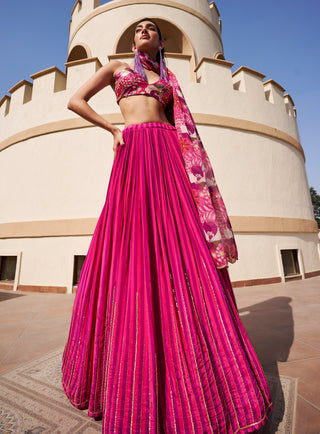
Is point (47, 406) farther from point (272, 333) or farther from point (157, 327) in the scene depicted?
point (272, 333)

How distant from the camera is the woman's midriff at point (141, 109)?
1286 millimetres

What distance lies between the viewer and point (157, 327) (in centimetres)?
86

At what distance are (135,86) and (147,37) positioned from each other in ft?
1.44

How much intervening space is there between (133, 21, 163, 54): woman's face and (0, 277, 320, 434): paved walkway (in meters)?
2.16

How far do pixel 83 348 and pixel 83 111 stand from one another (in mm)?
1195

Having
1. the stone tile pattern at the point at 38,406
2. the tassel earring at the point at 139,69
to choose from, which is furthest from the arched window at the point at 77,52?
the stone tile pattern at the point at 38,406

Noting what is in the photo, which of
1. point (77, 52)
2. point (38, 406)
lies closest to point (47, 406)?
point (38, 406)

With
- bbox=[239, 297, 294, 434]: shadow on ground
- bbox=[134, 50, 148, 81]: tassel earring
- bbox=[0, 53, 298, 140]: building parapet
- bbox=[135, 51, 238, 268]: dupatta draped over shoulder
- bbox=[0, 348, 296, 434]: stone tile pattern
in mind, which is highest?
bbox=[0, 53, 298, 140]: building parapet

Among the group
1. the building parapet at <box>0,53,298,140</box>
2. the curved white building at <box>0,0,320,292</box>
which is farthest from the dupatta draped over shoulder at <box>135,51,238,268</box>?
the building parapet at <box>0,53,298,140</box>

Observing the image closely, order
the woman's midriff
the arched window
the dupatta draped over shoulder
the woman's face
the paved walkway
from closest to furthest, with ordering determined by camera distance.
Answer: the dupatta draped over shoulder
the paved walkway
the woman's midriff
the woman's face
the arched window

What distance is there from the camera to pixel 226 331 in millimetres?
864

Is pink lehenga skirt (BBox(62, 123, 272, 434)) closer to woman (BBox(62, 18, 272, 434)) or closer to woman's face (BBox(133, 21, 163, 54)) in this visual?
woman (BBox(62, 18, 272, 434))

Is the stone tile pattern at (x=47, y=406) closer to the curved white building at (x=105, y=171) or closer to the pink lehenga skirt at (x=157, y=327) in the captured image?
the pink lehenga skirt at (x=157, y=327)

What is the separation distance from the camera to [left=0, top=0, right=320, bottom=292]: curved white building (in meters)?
4.43
